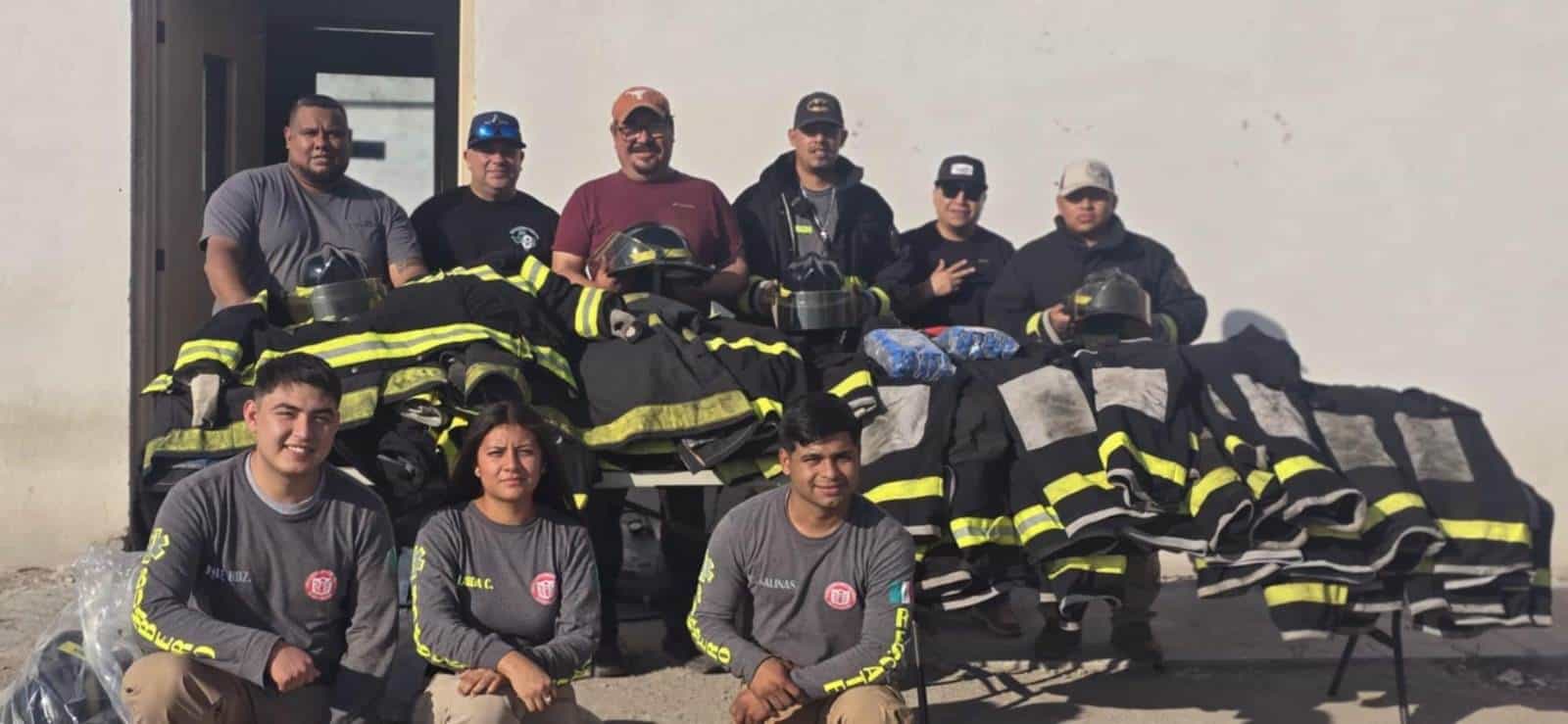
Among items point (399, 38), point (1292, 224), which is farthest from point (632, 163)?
point (399, 38)

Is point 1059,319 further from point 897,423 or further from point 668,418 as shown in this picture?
point 668,418

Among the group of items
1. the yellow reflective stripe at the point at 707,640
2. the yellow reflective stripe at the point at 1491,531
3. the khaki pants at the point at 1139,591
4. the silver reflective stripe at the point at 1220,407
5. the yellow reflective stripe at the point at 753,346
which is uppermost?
the yellow reflective stripe at the point at 753,346

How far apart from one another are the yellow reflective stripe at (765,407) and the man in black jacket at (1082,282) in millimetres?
1381

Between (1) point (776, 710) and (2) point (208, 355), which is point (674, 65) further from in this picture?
(1) point (776, 710)

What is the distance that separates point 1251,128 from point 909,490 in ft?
12.0

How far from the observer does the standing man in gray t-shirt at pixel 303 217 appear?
596cm

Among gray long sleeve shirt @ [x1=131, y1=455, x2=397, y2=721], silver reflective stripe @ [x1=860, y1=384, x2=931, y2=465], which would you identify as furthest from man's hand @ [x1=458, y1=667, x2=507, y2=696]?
silver reflective stripe @ [x1=860, y1=384, x2=931, y2=465]

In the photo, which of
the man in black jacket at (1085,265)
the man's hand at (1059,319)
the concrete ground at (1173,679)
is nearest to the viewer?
the concrete ground at (1173,679)

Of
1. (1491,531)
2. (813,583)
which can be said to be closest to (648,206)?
(813,583)

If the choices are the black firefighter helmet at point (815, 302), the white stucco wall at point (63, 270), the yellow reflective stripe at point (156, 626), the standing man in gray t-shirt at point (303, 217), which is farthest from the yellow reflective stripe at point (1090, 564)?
the white stucco wall at point (63, 270)

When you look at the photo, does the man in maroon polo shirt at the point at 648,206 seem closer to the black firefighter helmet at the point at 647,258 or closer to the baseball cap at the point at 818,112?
the black firefighter helmet at the point at 647,258

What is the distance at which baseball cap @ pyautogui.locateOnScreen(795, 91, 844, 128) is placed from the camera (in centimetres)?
675

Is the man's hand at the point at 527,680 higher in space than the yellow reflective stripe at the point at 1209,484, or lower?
lower

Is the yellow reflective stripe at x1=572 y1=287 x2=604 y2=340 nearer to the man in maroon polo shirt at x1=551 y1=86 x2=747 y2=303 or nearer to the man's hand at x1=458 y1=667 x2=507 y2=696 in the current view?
the man in maroon polo shirt at x1=551 y1=86 x2=747 y2=303
